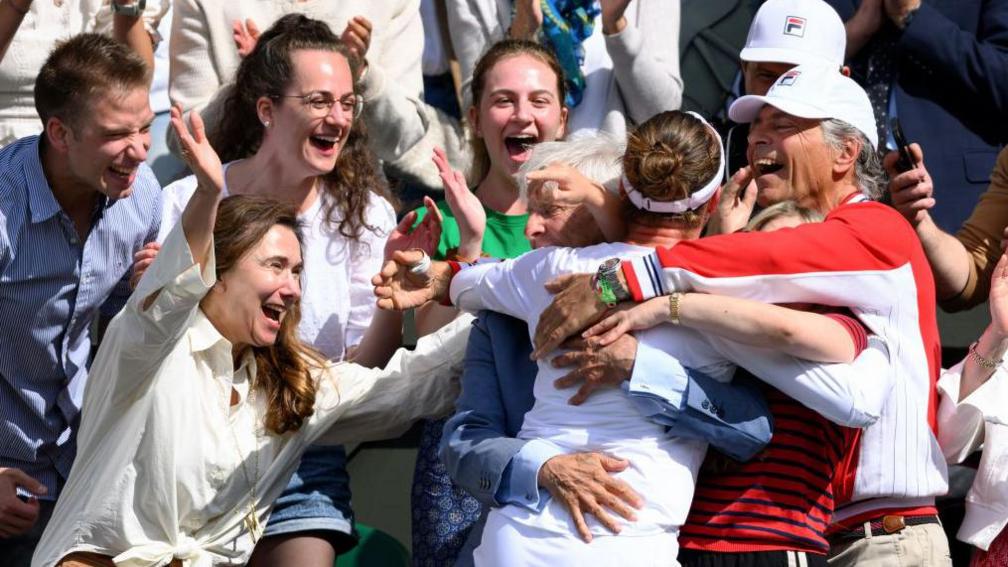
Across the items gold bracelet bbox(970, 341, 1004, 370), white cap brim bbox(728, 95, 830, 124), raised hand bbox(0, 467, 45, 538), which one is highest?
white cap brim bbox(728, 95, 830, 124)

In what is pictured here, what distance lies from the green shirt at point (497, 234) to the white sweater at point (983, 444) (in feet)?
4.59

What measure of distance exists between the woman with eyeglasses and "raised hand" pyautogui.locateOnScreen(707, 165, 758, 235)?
1.24 metres

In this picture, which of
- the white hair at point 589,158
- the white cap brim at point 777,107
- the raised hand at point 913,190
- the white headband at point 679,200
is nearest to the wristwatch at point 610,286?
the white headband at point 679,200

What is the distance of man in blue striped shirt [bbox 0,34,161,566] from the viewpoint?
14.5ft

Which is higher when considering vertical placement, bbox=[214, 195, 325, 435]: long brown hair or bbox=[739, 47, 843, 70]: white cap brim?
bbox=[739, 47, 843, 70]: white cap brim

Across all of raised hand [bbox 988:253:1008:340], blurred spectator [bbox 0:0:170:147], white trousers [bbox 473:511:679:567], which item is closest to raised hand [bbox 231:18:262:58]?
blurred spectator [bbox 0:0:170:147]

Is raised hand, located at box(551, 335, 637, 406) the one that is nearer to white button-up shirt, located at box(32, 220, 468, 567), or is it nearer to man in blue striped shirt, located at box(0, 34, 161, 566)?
white button-up shirt, located at box(32, 220, 468, 567)

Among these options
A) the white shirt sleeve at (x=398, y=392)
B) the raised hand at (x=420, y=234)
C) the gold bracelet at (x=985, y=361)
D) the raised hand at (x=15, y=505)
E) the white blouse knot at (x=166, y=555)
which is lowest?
the raised hand at (x=15, y=505)

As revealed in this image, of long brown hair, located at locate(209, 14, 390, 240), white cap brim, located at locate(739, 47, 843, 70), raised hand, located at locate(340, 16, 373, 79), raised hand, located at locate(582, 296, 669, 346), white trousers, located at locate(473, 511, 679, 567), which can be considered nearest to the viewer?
white trousers, located at locate(473, 511, 679, 567)

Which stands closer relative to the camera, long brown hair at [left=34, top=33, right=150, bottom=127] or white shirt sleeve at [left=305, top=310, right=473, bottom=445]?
white shirt sleeve at [left=305, top=310, right=473, bottom=445]

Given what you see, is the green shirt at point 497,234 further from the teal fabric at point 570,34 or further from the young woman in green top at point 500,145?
the teal fabric at point 570,34

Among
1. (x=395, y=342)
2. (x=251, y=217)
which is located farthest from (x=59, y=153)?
(x=395, y=342)

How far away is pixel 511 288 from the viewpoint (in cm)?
378

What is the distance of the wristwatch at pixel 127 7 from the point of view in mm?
5012
